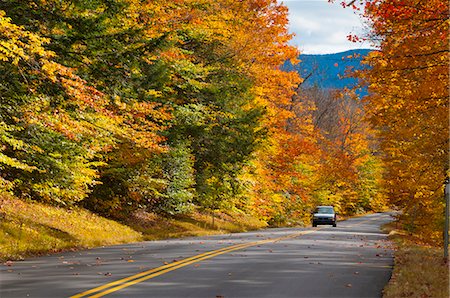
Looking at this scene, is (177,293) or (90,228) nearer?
(177,293)

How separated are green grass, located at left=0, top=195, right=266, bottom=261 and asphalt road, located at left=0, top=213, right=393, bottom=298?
1.11 meters

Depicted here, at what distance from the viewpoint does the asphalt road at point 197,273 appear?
10.8 metres

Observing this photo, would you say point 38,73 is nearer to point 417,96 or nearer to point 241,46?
point 417,96

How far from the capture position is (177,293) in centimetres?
1052

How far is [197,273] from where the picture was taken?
13.2m

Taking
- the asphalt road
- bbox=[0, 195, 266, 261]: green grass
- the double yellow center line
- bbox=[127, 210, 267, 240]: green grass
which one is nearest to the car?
bbox=[127, 210, 267, 240]: green grass

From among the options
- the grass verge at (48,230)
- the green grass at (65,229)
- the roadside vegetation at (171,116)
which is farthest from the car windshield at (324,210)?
the grass verge at (48,230)

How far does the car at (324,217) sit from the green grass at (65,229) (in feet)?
56.9

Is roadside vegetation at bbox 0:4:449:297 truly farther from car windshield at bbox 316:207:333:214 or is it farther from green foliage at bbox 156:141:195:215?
car windshield at bbox 316:207:333:214

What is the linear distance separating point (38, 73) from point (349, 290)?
9.31 metres

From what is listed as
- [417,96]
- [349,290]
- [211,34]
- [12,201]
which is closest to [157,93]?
[211,34]

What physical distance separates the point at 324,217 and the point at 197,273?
119 feet

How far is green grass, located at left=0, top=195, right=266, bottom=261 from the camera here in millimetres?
17281

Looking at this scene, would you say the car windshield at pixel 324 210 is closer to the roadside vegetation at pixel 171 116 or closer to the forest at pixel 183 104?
the forest at pixel 183 104
